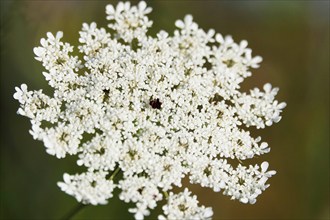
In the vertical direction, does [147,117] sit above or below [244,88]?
below

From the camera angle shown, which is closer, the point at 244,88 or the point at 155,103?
the point at 155,103

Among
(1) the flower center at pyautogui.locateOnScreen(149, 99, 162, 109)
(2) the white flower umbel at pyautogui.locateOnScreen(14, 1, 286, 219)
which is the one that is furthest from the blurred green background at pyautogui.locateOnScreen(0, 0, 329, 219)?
(1) the flower center at pyautogui.locateOnScreen(149, 99, 162, 109)

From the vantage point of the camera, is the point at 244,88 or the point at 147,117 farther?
the point at 244,88

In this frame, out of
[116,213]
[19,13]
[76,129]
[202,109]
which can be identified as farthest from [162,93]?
[19,13]

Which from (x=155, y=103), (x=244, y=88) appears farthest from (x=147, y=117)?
(x=244, y=88)

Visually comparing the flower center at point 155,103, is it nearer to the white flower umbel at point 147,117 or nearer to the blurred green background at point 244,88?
the white flower umbel at point 147,117

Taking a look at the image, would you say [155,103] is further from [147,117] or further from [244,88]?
[244,88]
